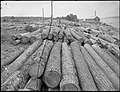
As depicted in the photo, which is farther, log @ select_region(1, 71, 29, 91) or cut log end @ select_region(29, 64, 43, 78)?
cut log end @ select_region(29, 64, 43, 78)

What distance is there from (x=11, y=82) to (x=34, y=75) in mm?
598

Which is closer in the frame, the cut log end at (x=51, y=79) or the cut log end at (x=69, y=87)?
the cut log end at (x=69, y=87)

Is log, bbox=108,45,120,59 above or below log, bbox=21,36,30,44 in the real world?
below

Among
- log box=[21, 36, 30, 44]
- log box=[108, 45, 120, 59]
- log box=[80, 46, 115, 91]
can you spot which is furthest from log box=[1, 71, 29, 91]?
log box=[21, 36, 30, 44]

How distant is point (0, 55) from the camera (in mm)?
5922

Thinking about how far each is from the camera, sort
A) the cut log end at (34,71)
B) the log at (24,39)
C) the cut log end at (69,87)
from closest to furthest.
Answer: the cut log end at (69,87)
the cut log end at (34,71)
the log at (24,39)

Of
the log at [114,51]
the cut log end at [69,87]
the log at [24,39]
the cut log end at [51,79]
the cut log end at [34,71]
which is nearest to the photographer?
the cut log end at [69,87]

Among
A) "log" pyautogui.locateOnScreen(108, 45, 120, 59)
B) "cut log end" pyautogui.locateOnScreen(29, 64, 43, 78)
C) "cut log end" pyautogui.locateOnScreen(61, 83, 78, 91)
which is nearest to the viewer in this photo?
"cut log end" pyautogui.locateOnScreen(61, 83, 78, 91)

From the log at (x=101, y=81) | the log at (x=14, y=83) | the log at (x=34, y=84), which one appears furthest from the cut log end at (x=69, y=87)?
the log at (x=14, y=83)

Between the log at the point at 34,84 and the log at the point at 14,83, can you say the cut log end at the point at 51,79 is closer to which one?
the log at the point at 34,84

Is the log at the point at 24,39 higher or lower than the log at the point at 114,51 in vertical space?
higher

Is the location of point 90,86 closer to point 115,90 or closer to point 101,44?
point 115,90

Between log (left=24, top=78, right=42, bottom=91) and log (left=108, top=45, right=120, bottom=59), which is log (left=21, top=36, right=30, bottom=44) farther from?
log (left=24, top=78, right=42, bottom=91)

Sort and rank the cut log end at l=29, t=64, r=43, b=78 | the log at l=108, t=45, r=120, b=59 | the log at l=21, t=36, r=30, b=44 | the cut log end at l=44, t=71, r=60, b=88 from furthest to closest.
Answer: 1. the log at l=21, t=36, r=30, b=44
2. the log at l=108, t=45, r=120, b=59
3. the cut log end at l=29, t=64, r=43, b=78
4. the cut log end at l=44, t=71, r=60, b=88
